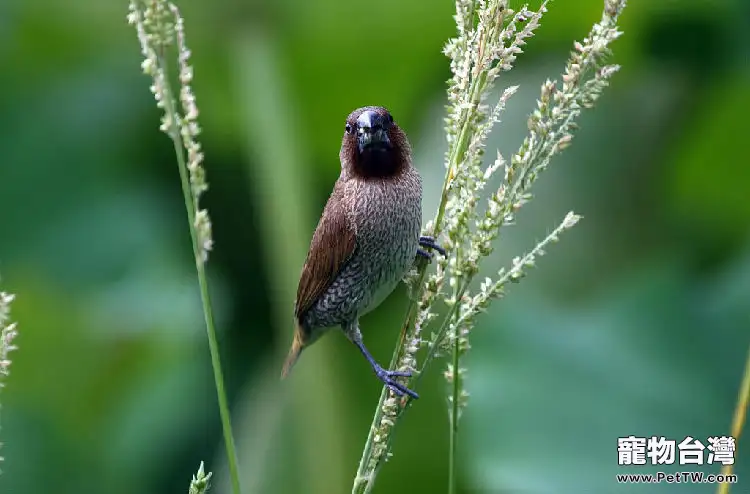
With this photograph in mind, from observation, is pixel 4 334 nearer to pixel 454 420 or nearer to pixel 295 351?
pixel 454 420

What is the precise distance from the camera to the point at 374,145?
227 cm

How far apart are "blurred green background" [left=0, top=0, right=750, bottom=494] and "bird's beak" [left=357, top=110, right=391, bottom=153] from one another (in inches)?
32.5

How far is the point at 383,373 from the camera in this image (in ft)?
7.83

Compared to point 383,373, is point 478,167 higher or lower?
higher

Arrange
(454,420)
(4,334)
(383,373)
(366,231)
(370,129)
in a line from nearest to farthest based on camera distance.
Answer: (4,334) → (454,420) → (370,129) → (383,373) → (366,231)

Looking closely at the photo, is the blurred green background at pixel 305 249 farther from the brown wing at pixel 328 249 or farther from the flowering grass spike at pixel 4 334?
the flowering grass spike at pixel 4 334

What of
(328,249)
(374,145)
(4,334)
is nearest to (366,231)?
(328,249)

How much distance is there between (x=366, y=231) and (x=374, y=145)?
1.06 feet

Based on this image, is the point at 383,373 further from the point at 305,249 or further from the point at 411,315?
the point at 305,249

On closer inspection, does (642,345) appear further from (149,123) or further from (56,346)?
(149,123)

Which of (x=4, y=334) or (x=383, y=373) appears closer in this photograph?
(x=4, y=334)

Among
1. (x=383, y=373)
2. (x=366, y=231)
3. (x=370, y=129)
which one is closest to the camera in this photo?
(x=370, y=129)

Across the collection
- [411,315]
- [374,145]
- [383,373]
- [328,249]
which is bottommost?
[383,373]

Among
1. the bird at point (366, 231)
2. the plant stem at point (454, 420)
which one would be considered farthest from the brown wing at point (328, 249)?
the plant stem at point (454, 420)
